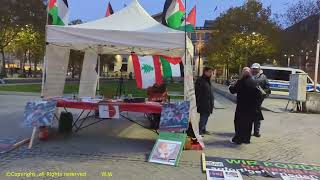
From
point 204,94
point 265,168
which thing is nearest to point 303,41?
point 204,94

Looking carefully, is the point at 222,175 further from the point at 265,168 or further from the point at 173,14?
the point at 173,14

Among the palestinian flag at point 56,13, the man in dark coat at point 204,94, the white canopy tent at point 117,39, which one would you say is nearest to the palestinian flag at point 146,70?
the white canopy tent at point 117,39

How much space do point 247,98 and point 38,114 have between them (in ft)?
14.6

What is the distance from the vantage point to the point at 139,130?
12.2 m

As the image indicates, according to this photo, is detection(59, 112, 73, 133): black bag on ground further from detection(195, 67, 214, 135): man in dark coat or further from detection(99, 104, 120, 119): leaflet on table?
detection(195, 67, 214, 135): man in dark coat

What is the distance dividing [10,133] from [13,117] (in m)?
3.27

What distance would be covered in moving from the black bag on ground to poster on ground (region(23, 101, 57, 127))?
4.66 feet

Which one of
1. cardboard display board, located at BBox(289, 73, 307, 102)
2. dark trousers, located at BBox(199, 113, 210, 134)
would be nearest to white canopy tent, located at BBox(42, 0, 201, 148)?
dark trousers, located at BBox(199, 113, 210, 134)

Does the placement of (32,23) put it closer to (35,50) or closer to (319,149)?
(35,50)

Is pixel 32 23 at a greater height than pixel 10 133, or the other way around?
pixel 32 23

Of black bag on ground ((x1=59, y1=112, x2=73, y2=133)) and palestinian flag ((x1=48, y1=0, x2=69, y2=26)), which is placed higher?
palestinian flag ((x1=48, y1=0, x2=69, y2=26))

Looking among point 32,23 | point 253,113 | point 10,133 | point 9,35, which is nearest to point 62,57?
point 10,133

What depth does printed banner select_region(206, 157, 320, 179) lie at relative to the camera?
7.79 m

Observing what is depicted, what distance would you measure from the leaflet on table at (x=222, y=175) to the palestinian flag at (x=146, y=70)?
9368mm
